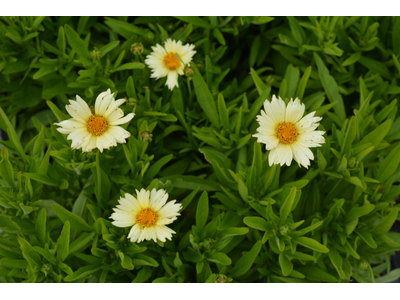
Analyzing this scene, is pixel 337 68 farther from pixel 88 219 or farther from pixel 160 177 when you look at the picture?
pixel 88 219

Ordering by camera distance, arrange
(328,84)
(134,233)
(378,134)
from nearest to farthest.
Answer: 1. (134,233)
2. (378,134)
3. (328,84)

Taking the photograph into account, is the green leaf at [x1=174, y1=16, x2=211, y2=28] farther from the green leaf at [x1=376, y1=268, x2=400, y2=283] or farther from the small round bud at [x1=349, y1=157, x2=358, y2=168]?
the green leaf at [x1=376, y1=268, x2=400, y2=283]

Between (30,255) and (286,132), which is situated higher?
(286,132)

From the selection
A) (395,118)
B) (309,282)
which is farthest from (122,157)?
(395,118)

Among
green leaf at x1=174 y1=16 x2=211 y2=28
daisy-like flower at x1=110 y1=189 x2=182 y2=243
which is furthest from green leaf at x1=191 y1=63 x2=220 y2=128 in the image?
daisy-like flower at x1=110 y1=189 x2=182 y2=243

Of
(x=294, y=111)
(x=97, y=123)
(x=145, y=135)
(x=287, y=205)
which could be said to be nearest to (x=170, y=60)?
(x=145, y=135)

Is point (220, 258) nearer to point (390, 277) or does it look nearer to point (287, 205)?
point (287, 205)
